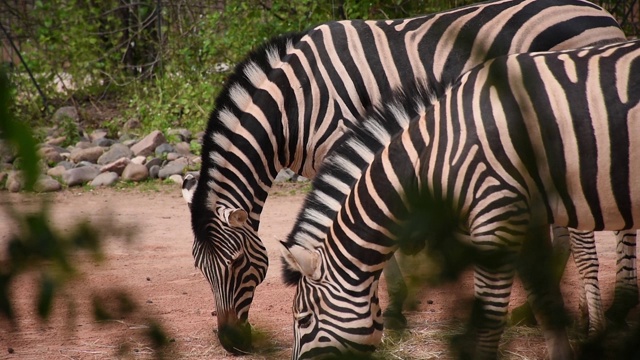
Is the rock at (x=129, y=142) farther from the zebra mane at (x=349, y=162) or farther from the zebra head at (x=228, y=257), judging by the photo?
the zebra mane at (x=349, y=162)

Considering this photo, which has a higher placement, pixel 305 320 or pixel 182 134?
pixel 305 320

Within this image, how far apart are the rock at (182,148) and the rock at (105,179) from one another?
0.96 meters

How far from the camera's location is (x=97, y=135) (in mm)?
10984

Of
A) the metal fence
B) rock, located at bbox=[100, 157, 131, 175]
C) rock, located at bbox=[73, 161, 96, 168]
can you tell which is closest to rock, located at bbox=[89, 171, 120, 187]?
rock, located at bbox=[100, 157, 131, 175]

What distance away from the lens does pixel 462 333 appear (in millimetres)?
698

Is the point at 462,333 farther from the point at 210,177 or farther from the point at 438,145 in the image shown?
the point at 210,177

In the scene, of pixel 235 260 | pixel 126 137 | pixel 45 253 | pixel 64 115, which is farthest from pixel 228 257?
pixel 64 115

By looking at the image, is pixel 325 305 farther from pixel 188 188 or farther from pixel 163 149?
pixel 163 149

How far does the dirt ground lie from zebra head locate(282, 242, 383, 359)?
15cm

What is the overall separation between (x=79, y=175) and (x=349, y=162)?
6.27 meters

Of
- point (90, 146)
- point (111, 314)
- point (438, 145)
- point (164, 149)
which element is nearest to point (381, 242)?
point (438, 145)

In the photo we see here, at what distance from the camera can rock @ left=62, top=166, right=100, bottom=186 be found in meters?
9.23

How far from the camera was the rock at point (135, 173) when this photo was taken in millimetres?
9273

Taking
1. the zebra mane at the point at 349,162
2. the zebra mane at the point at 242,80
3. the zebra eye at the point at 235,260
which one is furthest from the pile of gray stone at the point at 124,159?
the zebra mane at the point at 349,162
